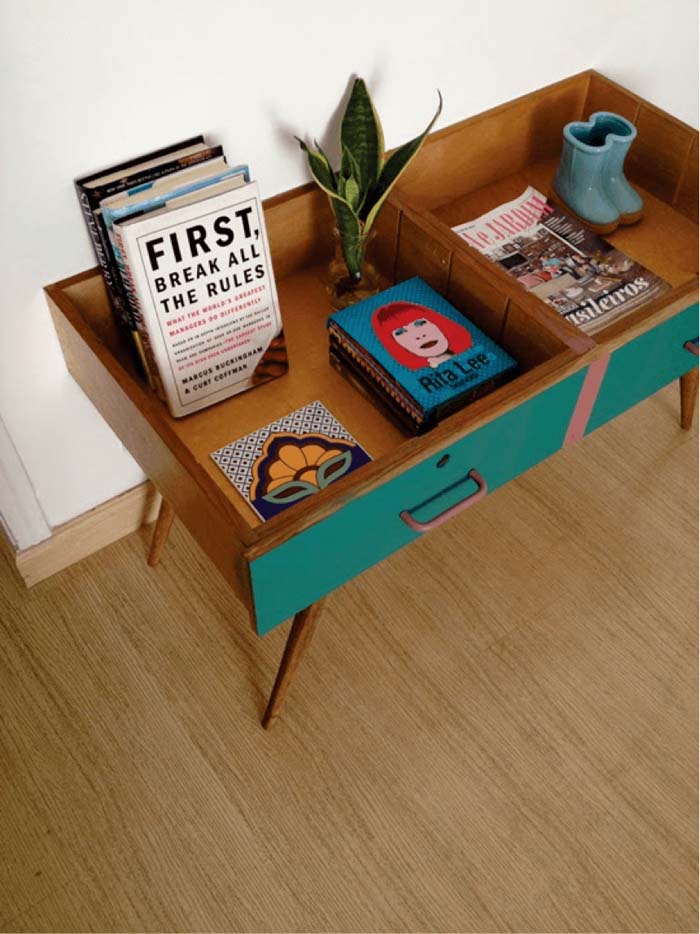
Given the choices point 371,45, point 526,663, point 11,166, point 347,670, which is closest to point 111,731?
point 347,670

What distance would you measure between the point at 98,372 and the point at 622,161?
953mm

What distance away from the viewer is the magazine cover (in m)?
1.17

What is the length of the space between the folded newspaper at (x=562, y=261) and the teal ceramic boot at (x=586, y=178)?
3cm

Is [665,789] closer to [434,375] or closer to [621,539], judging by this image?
[621,539]

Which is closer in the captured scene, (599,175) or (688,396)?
(599,175)

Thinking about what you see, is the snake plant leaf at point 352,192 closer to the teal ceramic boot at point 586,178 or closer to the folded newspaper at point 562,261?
the folded newspaper at point 562,261

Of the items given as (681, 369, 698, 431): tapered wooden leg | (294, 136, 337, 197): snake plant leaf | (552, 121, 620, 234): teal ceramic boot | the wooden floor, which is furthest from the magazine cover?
(681, 369, 698, 431): tapered wooden leg

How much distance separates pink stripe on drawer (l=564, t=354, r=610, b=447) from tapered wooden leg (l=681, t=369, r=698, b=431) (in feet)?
1.55

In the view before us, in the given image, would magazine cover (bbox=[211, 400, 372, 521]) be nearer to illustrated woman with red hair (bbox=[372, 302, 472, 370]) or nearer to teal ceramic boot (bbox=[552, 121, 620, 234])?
illustrated woman with red hair (bbox=[372, 302, 472, 370])

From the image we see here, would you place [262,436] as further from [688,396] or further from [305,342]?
[688,396]

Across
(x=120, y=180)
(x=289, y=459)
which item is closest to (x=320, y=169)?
(x=120, y=180)

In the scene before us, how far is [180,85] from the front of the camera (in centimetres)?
114

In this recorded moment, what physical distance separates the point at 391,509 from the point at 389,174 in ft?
1.74

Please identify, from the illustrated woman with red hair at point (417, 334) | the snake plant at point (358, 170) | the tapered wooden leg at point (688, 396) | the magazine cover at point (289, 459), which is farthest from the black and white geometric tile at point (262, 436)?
the tapered wooden leg at point (688, 396)
